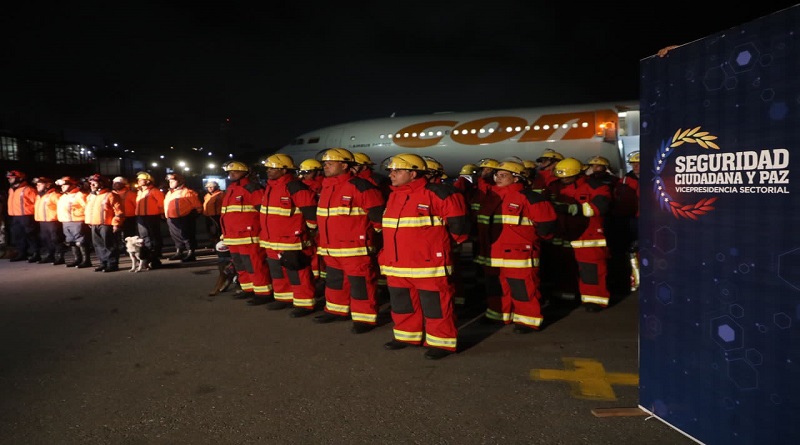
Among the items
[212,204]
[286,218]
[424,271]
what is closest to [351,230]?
[424,271]

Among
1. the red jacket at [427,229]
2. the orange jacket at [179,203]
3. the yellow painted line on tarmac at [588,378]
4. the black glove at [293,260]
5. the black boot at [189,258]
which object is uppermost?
the orange jacket at [179,203]

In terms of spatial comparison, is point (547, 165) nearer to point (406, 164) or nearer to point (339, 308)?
point (406, 164)

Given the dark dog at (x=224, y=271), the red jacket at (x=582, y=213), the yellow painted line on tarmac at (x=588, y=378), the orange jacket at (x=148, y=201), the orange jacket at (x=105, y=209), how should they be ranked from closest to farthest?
the yellow painted line on tarmac at (x=588, y=378) < the red jacket at (x=582, y=213) < the dark dog at (x=224, y=271) < the orange jacket at (x=105, y=209) < the orange jacket at (x=148, y=201)

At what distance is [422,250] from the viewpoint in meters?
4.57

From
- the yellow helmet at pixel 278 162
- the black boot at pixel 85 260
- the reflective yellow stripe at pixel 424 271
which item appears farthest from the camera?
the black boot at pixel 85 260

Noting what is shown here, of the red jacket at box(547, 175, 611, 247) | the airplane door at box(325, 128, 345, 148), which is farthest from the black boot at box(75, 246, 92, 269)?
the airplane door at box(325, 128, 345, 148)

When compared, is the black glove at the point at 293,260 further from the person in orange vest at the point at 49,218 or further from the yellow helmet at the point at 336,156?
the person in orange vest at the point at 49,218

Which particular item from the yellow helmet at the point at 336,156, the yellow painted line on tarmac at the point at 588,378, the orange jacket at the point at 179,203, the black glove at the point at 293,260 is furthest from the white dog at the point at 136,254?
the yellow painted line on tarmac at the point at 588,378

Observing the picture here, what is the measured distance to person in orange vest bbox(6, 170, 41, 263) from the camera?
1177cm

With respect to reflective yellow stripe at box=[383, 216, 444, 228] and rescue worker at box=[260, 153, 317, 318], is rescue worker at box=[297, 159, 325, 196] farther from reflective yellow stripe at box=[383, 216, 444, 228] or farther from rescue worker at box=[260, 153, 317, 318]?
reflective yellow stripe at box=[383, 216, 444, 228]

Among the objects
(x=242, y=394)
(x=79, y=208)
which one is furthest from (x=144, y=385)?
(x=79, y=208)

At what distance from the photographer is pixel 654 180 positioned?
3096mm

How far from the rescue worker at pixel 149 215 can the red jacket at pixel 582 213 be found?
332 inches

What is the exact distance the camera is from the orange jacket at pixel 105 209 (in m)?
9.72
